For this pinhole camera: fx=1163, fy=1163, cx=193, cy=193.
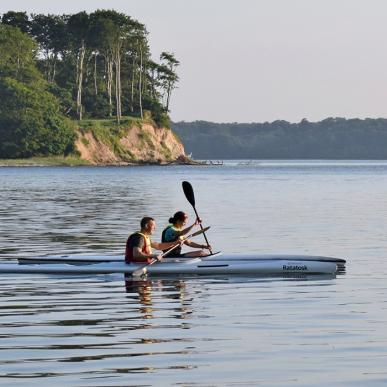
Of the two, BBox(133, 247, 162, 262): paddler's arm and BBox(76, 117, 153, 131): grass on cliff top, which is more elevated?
BBox(76, 117, 153, 131): grass on cliff top

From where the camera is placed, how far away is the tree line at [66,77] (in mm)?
159000

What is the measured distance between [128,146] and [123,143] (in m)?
2.13

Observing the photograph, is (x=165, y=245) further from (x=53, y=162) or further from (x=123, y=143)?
(x=123, y=143)

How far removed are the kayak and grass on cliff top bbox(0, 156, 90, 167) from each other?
133425 millimetres

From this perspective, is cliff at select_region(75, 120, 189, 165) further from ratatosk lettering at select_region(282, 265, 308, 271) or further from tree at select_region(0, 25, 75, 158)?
ratatosk lettering at select_region(282, 265, 308, 271)

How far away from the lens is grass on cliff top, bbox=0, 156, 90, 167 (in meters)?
157

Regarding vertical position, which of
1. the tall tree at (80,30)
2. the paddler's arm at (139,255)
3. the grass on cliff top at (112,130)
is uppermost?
the tall tree at (80,30)

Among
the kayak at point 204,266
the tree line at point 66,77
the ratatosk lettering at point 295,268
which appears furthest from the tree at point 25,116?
the ratatosk lettering at point 295,268

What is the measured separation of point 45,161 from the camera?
163 metres

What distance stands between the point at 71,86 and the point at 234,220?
5427 inches

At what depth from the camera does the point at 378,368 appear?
13117 millimetres

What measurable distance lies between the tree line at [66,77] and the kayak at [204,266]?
13505cm

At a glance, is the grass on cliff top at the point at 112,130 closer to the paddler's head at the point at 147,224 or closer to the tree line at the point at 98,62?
the tree line at the point at 98,62

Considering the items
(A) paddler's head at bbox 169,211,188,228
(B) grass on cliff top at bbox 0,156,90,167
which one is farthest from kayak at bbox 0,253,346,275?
(B) grass on cliff top at bbox 0,156,90,167
